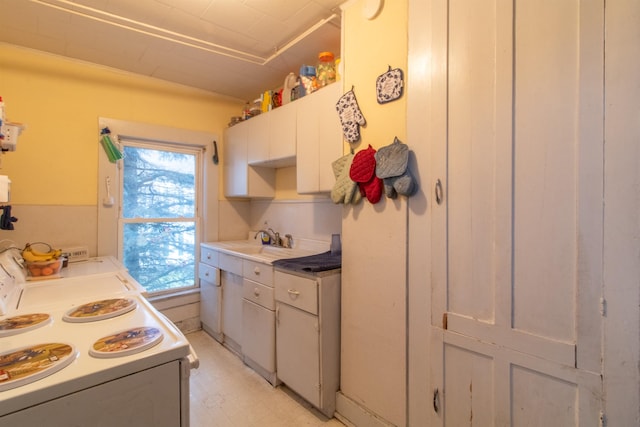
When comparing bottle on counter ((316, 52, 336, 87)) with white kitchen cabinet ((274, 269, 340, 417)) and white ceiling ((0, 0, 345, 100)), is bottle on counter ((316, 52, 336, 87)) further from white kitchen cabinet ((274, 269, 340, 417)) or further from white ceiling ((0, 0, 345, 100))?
white kitchen cabinet ((274, 269, 340, 417))

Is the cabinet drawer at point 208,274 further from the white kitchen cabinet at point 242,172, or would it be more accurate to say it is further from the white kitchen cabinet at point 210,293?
the white kitchen cabinet at point 242,172

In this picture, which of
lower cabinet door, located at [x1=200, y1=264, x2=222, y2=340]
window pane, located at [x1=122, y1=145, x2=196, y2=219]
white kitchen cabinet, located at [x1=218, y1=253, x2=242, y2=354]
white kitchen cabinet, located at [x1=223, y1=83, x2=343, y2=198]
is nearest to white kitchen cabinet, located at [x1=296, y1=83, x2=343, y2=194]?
white kitchen cabinet, located at [x1=223, y1=83, x2=343, y2=198]

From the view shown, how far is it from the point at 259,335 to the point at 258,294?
1.02ft

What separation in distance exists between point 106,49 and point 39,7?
1.62 feet

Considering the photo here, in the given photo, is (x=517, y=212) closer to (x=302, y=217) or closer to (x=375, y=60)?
(x=375, y=60)

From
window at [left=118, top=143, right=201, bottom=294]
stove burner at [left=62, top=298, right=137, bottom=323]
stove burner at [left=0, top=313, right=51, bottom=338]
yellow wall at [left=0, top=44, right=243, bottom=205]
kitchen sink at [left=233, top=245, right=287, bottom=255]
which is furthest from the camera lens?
window at [left=118, top=143, right=201, bottom=294]

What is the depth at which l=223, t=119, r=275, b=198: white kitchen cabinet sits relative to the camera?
2.93m

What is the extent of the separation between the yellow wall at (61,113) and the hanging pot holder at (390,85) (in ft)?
7.71

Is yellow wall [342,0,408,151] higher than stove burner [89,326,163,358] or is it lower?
higher

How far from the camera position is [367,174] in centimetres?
157

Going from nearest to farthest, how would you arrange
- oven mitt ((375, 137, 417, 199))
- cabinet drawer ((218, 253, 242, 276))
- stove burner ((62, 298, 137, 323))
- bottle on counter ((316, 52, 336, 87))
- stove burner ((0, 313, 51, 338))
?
stove burner ((0, 313, 51, 338)), stove burner ((62, 298, 137, 323)), oven mitt ((375, 137, 417, 199)), bottle on counter ((316, 52, 336, 87)), cabinet drawer ((218, 253, 242, 276))

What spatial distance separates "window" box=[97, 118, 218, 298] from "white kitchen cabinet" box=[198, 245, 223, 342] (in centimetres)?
19

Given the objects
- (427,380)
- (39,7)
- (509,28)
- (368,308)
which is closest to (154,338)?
(368,308)

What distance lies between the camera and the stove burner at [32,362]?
0.76m
